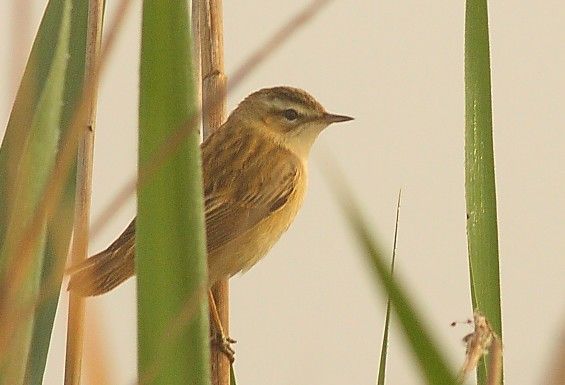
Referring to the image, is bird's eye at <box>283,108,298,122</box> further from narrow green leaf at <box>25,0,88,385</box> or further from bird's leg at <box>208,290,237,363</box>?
narrow green leaf at <box>25,0,88,385</box>

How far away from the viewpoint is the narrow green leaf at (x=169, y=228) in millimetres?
767

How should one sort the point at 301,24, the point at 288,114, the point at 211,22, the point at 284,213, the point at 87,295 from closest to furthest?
the point at 301,24 < the point at 87,295 < the point at 211,22 < the point at 284,213 < the point at 288,114

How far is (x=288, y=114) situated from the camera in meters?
3.34

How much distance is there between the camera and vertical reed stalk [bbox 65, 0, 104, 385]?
0.96 metres

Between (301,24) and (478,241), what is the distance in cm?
59

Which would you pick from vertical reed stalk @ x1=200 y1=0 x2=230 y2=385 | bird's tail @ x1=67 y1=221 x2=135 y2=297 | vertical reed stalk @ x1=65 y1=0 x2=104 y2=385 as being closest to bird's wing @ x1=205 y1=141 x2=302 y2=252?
bird's tail @ x1=67 y1=221 x2=135 y2=297

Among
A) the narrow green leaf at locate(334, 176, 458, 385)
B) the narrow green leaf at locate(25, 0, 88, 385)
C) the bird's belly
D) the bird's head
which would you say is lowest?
the narrow green leaf at locate(334, 176, 458, 385)

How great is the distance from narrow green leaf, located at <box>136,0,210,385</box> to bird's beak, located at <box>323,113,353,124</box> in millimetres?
2337

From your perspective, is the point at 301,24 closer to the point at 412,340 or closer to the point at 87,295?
the point at 412,340

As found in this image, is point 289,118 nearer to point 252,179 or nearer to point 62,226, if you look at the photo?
point 252,179

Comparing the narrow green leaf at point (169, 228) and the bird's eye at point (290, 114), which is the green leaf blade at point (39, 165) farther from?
the bird's eye at point (290, 114)

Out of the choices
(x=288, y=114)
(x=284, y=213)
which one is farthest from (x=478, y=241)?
(x=288, y=114)

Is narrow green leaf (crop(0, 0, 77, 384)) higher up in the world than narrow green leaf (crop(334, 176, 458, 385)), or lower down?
higher up

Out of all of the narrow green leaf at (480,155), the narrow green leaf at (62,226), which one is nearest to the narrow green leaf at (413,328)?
the narrow green leaf at (62,226)
